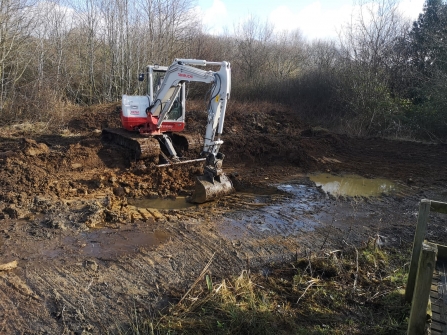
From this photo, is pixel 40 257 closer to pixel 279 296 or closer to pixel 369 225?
pixel 279 296

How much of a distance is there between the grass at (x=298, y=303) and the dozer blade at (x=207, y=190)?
278 centimetres

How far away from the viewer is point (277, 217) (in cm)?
694

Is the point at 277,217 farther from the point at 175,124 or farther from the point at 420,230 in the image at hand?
Answer: the point at 175,124

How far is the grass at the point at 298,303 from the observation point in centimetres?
359

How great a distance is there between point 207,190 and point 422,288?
5221 mm

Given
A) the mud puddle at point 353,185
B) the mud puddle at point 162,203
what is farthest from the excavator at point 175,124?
the mud puddle at point 353,185

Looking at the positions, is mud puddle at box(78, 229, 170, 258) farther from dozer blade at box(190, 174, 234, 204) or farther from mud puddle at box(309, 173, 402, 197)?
mud puddle at box(309, 173, 402, 197)

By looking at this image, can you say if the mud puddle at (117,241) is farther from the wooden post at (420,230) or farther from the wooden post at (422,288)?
the wooden post at (422,288)

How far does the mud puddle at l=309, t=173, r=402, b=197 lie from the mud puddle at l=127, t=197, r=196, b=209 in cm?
362

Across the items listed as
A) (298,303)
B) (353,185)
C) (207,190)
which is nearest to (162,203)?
(207,190)

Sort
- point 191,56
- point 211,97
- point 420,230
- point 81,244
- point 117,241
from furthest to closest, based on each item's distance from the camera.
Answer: point 191,56
point 211,97
point 117,241
point 81,244
point 420,230

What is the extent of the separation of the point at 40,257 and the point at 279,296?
10.6ft

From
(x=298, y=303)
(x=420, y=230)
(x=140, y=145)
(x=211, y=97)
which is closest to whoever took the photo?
(x=420, y=230)

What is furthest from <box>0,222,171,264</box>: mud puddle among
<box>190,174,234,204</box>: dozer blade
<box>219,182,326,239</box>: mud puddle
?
<box>190,174,234,204</box>: dozer blade
